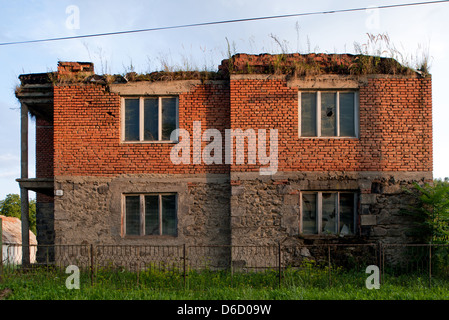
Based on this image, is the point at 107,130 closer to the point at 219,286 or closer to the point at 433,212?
the point at 219,286

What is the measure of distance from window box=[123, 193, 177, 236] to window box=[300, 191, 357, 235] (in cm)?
359

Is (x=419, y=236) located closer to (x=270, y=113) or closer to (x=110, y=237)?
(x=270, y=113)

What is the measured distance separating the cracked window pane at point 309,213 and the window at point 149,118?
4124mm

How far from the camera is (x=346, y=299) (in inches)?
277

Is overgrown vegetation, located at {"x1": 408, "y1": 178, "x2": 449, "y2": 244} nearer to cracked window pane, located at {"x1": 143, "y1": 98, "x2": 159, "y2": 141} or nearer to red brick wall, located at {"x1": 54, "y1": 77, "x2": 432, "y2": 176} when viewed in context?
red brick wall, located at {"x1": 54, "y1": 77, "x2": 432, "y2": 176}

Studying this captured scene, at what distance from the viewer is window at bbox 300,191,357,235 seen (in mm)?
9742

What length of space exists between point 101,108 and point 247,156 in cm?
432

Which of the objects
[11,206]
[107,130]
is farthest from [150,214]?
[11,206]

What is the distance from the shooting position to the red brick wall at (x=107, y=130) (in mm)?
10047

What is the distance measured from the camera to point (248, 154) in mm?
9789

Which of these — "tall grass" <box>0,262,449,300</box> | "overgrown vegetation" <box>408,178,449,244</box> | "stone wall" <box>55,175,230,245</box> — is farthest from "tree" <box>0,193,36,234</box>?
"overgrown vegetation" <box>408,178,449,244</box>

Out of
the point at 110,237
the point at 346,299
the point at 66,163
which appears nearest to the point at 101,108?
the point at 66,163

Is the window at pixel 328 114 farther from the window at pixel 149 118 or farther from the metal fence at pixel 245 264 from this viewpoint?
the window at pixel 149 118

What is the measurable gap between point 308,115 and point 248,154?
201 cm
